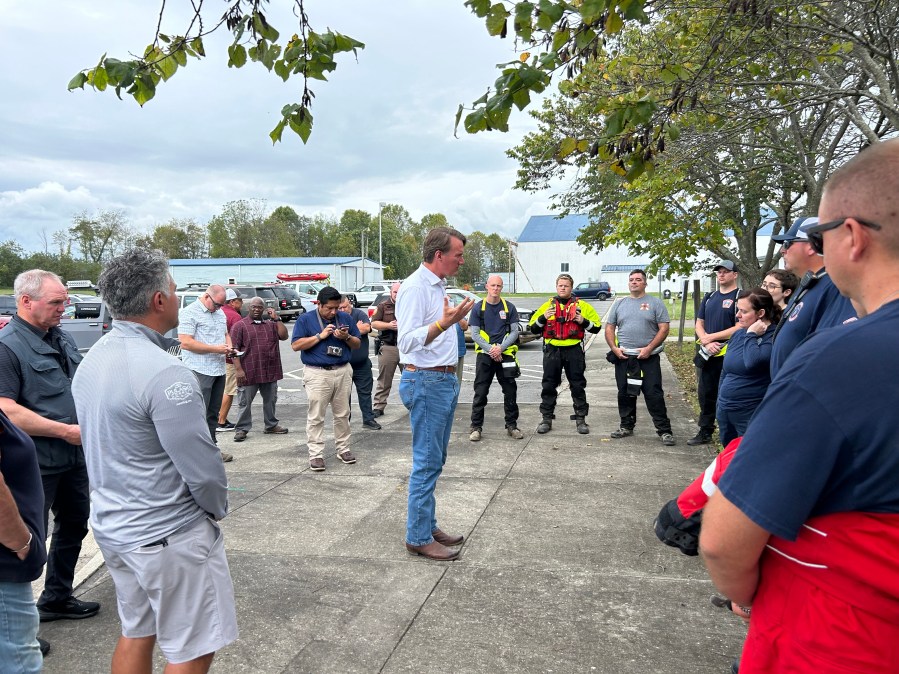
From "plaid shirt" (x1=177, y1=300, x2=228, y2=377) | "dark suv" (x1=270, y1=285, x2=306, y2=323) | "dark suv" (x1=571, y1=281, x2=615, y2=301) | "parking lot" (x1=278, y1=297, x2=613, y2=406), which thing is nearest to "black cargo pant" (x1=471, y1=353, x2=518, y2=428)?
"parking lot" (x1=278, y1=297, x2=613, y2=406)

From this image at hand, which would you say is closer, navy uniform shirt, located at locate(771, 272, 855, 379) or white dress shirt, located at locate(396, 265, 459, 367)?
navy uniform shirt, located at locate(771, 272, 855, 379)

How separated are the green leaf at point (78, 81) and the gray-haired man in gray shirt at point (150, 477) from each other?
4.98 ft

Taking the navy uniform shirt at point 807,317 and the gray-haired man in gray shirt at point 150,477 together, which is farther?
the navy uniform shirt at point 807,317

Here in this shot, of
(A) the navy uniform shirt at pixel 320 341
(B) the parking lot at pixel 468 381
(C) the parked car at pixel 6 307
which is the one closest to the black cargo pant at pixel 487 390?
(A) the navy uniform shirt at pixel 320 341

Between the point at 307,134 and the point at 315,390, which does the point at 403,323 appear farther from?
the point at 315,390

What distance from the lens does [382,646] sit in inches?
123

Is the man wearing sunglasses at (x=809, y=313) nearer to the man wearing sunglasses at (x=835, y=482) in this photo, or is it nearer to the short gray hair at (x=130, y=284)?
the man wearing sunglasses at (x=835, y=482)

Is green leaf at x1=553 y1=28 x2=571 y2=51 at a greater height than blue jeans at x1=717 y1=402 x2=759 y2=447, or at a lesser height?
greater

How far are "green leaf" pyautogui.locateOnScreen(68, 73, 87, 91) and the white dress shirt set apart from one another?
2053 millimetres

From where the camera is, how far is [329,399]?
6.70m

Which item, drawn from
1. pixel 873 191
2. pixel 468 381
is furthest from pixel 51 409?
pixel 468 381

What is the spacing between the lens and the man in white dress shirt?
409cm

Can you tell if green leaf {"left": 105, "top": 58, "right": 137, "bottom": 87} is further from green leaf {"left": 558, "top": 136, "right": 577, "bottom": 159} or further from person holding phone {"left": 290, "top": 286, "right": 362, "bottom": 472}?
person holding phone {"left": 290, "top": 286, "right": 362, "bottom": 472}

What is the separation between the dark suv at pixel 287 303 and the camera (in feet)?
99.5
